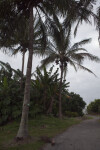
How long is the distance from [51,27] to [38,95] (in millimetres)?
6644

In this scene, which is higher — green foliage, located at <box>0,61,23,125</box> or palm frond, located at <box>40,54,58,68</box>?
palm frond, located at <box>40,54,58,68</box>

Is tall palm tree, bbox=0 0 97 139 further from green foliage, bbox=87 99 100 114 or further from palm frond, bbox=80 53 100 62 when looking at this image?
green foliage, bbox=87 99 100 114

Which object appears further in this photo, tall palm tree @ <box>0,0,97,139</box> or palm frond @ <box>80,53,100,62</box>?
palm frond @ <box>80,53,100,62</box>

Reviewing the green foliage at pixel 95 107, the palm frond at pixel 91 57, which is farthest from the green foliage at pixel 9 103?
the green foliage at pixel 95 107

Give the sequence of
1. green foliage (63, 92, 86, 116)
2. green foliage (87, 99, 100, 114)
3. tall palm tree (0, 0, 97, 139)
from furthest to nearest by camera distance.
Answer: green foliage (87, 99, 100, 114) → green foliage (63, 92, 86, 116) → tall palm tree (0, 0, 97, 139)

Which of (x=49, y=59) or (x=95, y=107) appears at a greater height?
(x=49, y=59)

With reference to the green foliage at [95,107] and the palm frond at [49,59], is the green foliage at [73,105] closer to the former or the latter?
the green foliage at [95,107]

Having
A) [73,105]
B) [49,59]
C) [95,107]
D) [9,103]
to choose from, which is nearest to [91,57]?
[49,59]

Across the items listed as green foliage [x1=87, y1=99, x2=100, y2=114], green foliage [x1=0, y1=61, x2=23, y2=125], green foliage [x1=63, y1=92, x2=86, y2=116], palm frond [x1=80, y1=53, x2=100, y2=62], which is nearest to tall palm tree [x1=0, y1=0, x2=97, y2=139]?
green foliage [x1=0, y1=61, x2=23, y2=125]

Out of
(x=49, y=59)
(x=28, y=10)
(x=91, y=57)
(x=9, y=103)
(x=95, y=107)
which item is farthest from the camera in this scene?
(x=95, y=107)

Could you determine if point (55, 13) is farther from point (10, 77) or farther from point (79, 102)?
Result: point (79, 102)

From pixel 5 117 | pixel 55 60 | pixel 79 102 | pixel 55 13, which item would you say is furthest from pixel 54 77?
pixel 79 102

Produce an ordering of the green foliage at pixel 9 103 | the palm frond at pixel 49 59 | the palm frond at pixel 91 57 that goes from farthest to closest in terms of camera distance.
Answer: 1. the palm frond at pixel 49 59
2. the palm frond at pixel 91 57
3. the green foliage at pixel 9 103

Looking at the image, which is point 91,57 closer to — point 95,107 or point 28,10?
point 28,10
